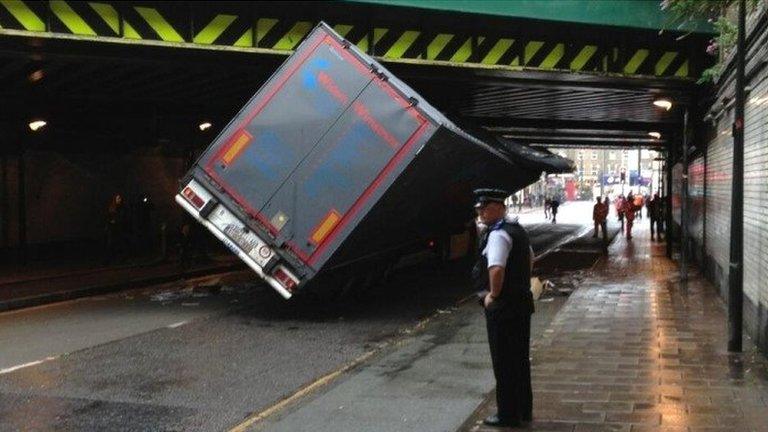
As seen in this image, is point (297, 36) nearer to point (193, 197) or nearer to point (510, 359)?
point (193, 197)

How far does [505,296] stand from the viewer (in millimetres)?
5992

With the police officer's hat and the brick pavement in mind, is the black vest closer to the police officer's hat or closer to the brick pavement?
the police officer's hat

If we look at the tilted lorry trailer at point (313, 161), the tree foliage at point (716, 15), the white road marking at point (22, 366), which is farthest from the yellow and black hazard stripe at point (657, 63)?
the white road marking at point (22, 366)

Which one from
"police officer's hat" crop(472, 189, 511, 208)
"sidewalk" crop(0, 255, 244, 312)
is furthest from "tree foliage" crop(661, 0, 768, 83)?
"sidewalk" crop(0, 255, 244, 312)

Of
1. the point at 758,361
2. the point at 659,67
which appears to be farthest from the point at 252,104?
the point at 659,67

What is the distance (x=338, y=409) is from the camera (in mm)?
6906

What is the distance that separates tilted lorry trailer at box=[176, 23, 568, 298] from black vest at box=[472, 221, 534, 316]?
201 inches

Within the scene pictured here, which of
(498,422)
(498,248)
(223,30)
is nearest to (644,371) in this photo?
(498,422)

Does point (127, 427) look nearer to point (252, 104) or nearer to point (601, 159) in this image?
point (252, 104)

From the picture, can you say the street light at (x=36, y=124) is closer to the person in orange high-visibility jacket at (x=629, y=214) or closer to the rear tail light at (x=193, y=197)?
the rear tail light at (x=193, y=197)

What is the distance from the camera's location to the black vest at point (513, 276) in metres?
5.98

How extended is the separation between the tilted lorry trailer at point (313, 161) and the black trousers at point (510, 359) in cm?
523

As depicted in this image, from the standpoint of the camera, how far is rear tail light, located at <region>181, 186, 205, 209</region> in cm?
1178

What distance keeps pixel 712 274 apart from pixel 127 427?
11771 millimetres
